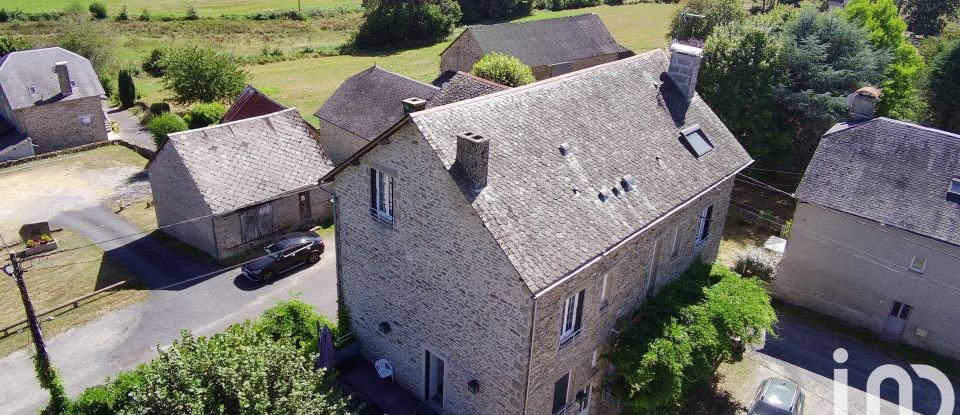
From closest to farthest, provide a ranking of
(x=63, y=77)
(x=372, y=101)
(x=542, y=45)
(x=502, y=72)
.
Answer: (x=372, y=101) < (x=502, y=72) < (x=63, y=77) < (x=542, y=45)

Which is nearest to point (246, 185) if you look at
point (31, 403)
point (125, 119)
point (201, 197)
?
point (201, 197)

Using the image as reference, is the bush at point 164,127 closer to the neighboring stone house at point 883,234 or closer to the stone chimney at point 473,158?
the stone chimney at point 473,158

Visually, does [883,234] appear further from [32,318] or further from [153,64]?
[153,64]

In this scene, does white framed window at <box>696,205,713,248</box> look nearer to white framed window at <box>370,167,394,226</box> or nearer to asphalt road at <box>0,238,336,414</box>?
white framed window at <box>370,167,394,226</box>

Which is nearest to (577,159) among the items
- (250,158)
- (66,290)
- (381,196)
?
(381,196)

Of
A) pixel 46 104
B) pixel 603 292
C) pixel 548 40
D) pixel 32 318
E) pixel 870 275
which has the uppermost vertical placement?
pixel 548 40

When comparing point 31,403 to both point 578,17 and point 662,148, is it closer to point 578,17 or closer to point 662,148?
point 662,148

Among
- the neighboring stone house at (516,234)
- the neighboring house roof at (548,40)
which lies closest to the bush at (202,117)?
the neighboring house roof at (548,40)
